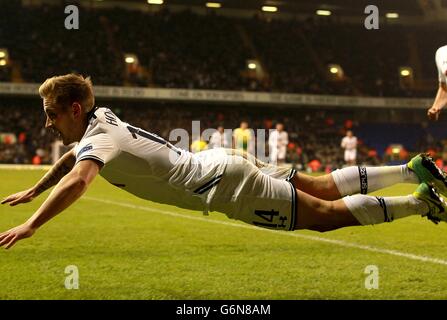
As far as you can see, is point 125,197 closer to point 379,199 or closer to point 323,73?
point 379,199

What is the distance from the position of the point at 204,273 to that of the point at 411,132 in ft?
117

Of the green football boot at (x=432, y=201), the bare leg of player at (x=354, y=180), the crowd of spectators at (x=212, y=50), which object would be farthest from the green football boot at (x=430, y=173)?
the crowd of spectators at (x=212, y=50)

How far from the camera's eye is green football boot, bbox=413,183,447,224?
449 centimetres

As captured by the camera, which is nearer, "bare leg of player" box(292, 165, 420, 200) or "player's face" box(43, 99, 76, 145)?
"player's face" box(43, 99, 76, 145)

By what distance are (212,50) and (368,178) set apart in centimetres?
3239

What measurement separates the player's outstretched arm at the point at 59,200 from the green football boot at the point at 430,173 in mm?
2641

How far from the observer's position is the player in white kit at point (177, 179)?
11.8 ft

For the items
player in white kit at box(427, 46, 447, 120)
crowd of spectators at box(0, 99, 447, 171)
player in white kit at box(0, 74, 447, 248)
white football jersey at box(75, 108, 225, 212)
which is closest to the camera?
player in white kit at box(0, 74, 447, 248)

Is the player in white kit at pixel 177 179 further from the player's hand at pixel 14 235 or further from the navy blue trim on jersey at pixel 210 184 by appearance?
the player's hand at pixel 14 235

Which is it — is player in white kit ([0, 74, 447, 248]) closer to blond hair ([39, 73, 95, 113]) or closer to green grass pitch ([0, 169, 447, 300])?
blond hair ([39, 73, 95, 113])

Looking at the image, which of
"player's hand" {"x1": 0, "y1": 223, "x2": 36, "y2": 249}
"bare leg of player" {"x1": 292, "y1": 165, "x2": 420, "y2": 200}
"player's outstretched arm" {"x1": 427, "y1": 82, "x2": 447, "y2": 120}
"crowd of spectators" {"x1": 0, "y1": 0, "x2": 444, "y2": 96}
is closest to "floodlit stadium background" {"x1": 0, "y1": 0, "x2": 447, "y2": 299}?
"crowd of spectators" {"x1": 0, "y1": 0, "x2": 444, "y2": 96}

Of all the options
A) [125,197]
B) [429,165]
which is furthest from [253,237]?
[125,197]

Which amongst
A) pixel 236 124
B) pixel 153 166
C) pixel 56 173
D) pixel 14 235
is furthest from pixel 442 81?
pixel 236 124

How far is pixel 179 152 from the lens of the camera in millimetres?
4070
